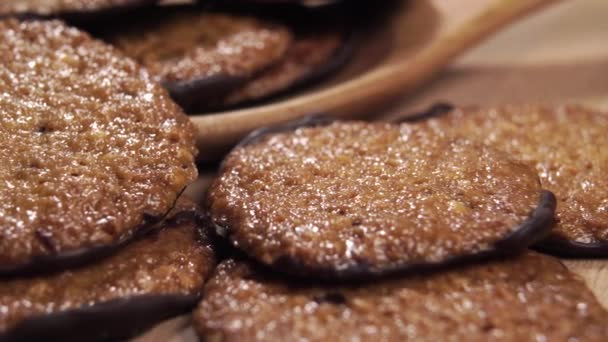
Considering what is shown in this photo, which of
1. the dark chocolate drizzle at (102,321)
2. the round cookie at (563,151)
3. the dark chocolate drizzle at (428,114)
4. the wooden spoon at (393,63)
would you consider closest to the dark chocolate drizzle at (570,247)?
the round cookie at (563,151)

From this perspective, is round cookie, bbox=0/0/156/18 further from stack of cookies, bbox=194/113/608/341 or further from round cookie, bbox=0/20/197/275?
stack of cookies, bbox=194/113/608/341

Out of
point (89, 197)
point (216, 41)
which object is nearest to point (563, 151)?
point (216, 41)

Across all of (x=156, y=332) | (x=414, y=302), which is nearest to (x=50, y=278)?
(x=156, y=332)

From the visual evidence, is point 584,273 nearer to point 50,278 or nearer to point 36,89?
point 50,278

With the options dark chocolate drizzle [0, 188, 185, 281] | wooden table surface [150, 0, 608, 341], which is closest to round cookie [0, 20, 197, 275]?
dark chocolate drizzle [0, 188, 185, 281]

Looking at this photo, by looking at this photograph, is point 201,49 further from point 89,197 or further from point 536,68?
point 536,68

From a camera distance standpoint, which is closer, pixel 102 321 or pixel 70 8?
pixel 102 321
